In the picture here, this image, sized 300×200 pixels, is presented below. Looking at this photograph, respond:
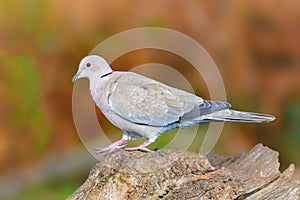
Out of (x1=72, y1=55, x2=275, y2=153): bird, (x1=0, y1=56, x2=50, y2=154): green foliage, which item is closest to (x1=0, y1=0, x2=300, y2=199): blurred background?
(x1=0, y1=56, x2=50, y2=154): green foliage

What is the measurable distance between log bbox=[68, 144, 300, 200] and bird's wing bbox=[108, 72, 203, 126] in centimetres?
10

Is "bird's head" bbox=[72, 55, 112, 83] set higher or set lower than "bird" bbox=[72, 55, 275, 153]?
higher

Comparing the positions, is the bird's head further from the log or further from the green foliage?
the green foliage

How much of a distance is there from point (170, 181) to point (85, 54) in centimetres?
147

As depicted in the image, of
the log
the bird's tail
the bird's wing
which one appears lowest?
the log

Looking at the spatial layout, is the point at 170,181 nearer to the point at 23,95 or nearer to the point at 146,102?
the point at 146,102

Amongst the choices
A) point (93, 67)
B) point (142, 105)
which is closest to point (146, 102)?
point (142, 105)

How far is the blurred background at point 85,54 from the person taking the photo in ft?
9.23

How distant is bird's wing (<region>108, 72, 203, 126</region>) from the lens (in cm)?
160

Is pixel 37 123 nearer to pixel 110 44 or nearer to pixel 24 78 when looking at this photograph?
pixel 24 78

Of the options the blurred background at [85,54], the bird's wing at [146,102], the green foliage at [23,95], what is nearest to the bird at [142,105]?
the bird's wing at [146,102]

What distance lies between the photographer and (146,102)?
1627 millimetres

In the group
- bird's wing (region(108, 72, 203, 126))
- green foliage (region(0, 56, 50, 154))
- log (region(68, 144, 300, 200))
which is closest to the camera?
log (region(68, 144, 300, 200))

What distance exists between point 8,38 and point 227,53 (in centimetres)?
95
